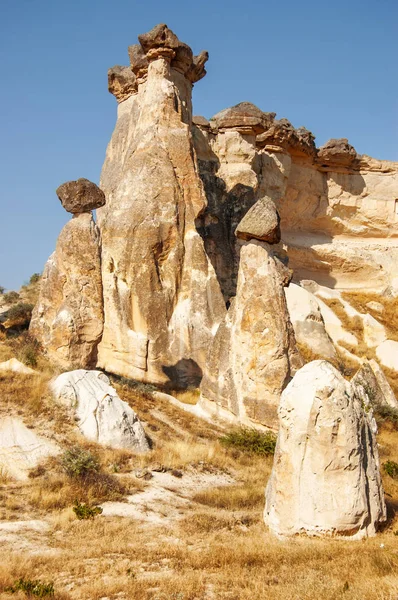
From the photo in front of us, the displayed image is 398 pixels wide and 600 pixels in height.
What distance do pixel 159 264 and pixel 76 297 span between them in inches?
142

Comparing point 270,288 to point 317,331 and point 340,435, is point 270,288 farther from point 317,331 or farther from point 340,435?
point 317,331

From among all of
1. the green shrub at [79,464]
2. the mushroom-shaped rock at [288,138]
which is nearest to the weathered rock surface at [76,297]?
the green shrub at [79,464]

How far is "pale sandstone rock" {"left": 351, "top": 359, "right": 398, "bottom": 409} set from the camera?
1295cm

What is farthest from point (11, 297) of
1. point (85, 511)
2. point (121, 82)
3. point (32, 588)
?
point (32, 588)

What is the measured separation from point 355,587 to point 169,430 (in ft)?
19.0

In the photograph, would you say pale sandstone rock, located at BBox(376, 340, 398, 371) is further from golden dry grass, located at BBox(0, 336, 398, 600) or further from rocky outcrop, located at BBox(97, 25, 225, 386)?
golden dry grass, located at BBox(0, 336, 398, 600)

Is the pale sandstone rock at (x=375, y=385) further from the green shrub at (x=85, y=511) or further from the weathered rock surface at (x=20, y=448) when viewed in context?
the green shrub at (x=85, y=511)

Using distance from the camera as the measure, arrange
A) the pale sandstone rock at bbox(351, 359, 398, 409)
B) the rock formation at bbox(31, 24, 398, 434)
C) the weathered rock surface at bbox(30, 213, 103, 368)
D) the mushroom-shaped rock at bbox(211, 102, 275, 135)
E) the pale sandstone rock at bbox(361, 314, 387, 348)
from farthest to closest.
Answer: the mushroom-shaped rock at bbox(211, 102, 275, 135)
the pale sandstone rock at bbox(361, 314, 387, 348)
the pale sandstone rock at bbox(351, 359, 398, 409)
the weathered rock surface at bbox(30, 213, 103, 368)
the rock formation at bbox(31, 24, 398, 434)

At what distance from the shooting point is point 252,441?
916 centimetres

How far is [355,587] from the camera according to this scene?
12.7 feet

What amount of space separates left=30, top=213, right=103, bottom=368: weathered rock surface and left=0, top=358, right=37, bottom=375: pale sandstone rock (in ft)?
2.42

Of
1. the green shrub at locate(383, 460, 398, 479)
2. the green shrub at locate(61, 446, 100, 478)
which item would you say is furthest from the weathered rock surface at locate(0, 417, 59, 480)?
the green shrub at locate(383, 460, 398, 479)

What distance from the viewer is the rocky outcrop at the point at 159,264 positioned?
1308 cm

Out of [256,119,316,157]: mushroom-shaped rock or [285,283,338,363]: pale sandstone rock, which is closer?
[285,283,338,363]: pale sandstone rock
